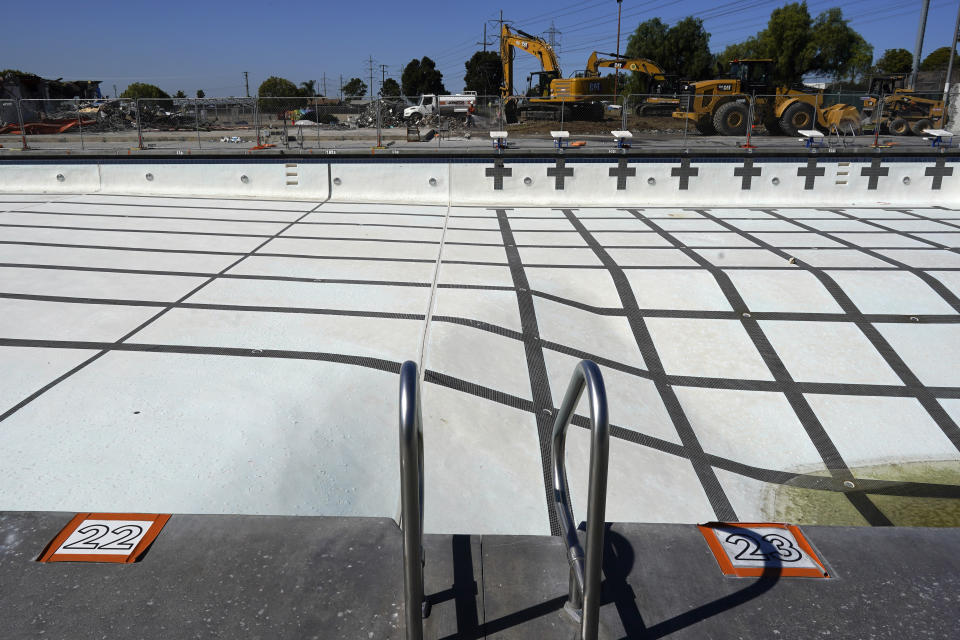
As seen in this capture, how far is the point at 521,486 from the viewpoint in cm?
443

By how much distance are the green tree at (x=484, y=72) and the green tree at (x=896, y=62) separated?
39.0 metres

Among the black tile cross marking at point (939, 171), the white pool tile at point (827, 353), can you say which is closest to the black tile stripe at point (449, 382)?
the white pool tile at point (827, 353)

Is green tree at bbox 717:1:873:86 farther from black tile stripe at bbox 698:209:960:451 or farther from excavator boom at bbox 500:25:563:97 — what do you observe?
black tile stripe at bbox 698:209:960:451

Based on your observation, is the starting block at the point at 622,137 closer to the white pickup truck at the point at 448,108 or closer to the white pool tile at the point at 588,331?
the white pool tile at the point at 588,331

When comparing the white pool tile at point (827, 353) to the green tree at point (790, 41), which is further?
the green tree at point (790, 41)

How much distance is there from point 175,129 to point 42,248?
17.6m

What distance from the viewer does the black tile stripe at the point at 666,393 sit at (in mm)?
4680

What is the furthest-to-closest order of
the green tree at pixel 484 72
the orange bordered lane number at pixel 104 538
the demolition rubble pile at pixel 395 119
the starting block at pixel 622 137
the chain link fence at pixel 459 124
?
the green tree at pixel 484 72 → the demolition rubble pile at pixel 395 119 → the chain link fence at pixel 459 124 → the starting block at pixel 622 137 → the orange bordered lane number at pixel 104 538

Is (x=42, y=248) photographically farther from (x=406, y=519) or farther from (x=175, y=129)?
(x=175, y=129)

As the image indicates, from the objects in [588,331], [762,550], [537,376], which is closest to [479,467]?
[537,376]

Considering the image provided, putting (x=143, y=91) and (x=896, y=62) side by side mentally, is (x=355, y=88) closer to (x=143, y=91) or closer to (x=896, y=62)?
(x=143, y=91)

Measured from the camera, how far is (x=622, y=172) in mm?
14211

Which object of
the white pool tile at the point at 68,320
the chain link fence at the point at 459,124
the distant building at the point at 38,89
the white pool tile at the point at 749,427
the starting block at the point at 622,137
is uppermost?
the distant building at the point at 38,89

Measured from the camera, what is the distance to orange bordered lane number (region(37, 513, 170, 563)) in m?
2.30
